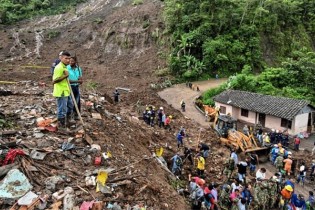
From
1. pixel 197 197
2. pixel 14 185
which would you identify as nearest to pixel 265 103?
pixel 197 197

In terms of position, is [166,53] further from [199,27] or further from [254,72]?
[254,72]

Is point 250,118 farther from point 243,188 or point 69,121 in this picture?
point 69,121

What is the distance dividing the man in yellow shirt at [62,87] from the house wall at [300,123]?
18623mm

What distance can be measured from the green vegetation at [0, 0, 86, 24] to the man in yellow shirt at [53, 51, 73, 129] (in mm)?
51874

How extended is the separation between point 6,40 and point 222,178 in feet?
138

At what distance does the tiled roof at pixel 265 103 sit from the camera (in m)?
23.9

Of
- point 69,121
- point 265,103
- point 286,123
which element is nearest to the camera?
point 69,121

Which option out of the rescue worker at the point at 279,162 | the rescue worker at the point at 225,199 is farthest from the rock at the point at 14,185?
the rescue worker at the point at 279,162

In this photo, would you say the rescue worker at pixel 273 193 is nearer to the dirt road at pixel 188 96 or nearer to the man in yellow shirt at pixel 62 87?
the man in yellow shirt at pixel 62 87

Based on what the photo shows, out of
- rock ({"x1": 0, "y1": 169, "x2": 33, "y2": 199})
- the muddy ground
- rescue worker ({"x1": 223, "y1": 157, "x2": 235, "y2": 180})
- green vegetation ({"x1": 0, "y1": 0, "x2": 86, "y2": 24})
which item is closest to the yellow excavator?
the muddy ground

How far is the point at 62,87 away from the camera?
31.2ft

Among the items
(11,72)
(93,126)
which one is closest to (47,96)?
(93,126)

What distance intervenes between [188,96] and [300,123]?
438 inches

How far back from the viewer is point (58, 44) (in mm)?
47500
